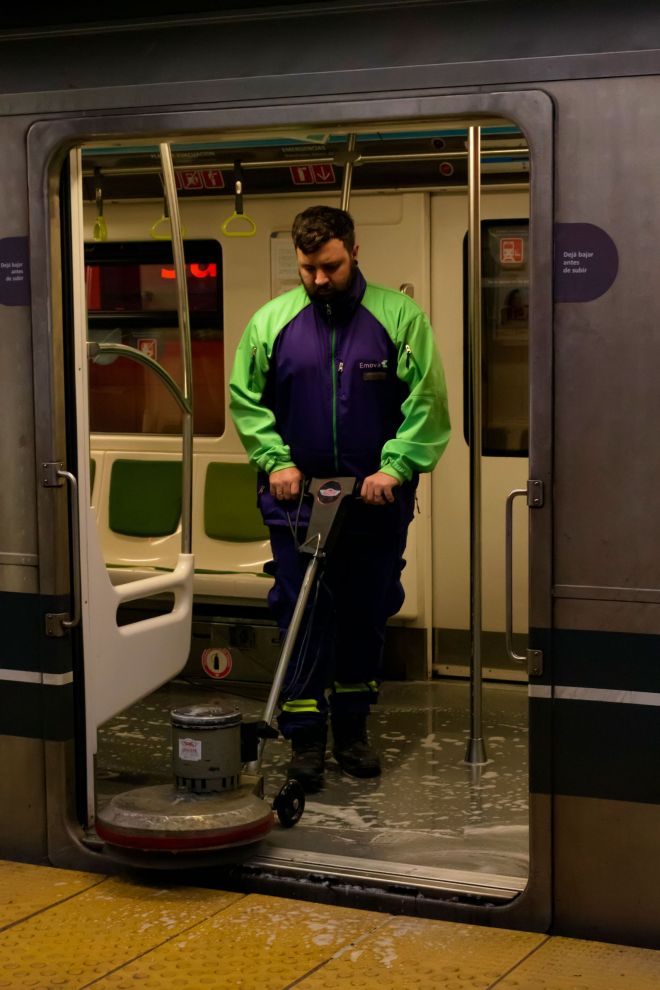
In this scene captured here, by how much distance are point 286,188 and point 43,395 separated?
2.70 meters

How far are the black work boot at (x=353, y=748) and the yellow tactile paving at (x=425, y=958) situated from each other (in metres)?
1.24

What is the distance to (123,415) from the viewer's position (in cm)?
729

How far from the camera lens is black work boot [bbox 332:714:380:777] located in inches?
204

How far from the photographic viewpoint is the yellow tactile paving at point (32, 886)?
13.3 feet

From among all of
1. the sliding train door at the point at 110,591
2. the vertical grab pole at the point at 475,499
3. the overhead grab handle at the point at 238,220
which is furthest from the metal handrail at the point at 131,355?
the overhead grab handle at the point at 238,220

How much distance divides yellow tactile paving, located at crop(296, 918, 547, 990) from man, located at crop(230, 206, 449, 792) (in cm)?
122

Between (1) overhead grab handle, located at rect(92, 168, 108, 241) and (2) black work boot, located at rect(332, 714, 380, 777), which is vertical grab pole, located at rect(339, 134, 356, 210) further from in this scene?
(2) black work boot, located at rect(332, 714, 380, 777)

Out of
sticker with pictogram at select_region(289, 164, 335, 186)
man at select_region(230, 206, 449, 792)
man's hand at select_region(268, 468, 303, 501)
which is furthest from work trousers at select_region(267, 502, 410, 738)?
sticker with pictogram at select_region(289, 164, 335, 186)

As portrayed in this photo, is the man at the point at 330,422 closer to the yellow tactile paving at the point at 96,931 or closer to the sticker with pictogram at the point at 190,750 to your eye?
the sticker with pictogram at the point at 190,750

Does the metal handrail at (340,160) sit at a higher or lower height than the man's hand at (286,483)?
higher

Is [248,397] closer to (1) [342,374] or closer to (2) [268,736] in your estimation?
(1) [342,374]

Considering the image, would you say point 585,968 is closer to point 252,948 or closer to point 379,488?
point 252,948

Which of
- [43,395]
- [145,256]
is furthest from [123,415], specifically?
[43,395]

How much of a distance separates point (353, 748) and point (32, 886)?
1.42 metres
